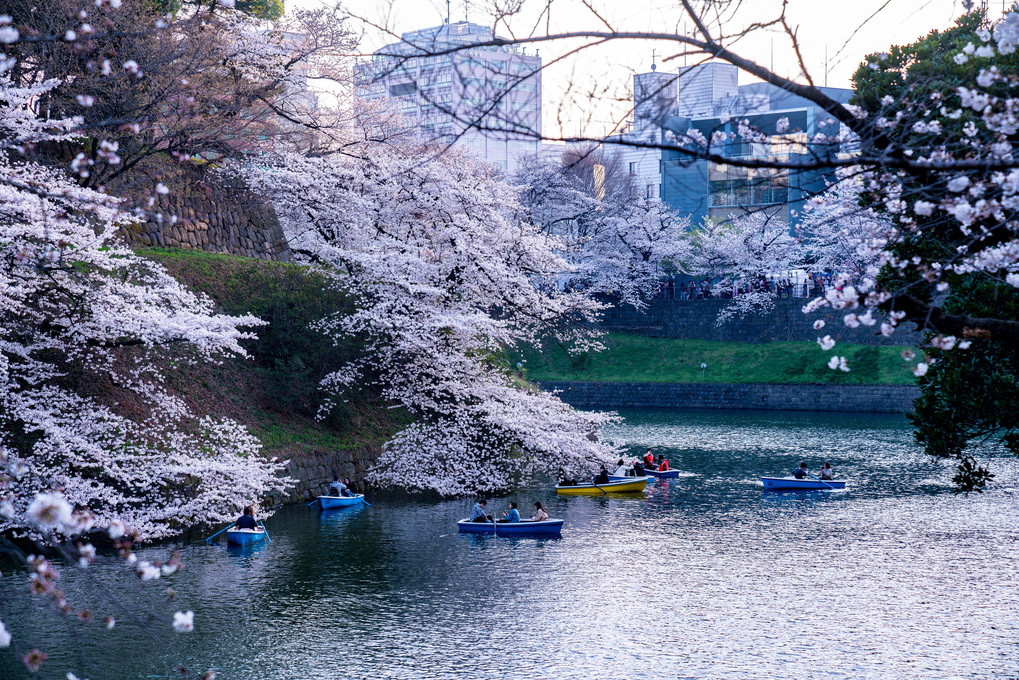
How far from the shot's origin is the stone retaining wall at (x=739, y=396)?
52.7 m

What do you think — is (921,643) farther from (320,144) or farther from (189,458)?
(320,144)

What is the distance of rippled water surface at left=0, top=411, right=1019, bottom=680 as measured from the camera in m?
15.0

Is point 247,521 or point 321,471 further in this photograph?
point 321,471

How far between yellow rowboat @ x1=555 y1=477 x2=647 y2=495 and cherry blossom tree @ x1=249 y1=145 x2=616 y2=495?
903 mm

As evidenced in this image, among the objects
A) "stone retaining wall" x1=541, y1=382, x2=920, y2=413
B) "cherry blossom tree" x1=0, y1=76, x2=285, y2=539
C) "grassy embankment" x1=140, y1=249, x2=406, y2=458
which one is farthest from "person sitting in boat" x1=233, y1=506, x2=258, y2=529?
"stone retaining wall" x1=541, y1=382, x2=920, y2=413

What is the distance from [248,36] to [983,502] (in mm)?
29743

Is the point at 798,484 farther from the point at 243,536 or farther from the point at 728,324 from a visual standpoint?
the point at 728,324

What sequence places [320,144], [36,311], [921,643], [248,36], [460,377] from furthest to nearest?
[320,144] → [248,36] → [460,377] → [36,311] → [921,643]

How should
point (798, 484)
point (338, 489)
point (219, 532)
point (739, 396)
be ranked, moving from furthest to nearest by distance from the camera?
point (739, 396), point (798, 484), point (338, 489), point (219, 532)

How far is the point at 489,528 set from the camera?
967 inches

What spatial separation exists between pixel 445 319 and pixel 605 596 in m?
12.8

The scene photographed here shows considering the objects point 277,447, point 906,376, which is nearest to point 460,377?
point 277,447

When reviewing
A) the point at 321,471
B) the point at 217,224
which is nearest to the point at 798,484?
the point at 321,471

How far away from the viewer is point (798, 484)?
3133cm
